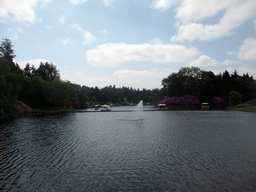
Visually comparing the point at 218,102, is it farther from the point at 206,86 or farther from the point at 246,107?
the point at 246,107

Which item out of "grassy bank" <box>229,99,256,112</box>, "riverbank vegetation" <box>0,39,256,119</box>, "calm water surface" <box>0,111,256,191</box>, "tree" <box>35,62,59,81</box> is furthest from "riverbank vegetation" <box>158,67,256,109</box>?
"calm water surface" <box>0,111,256,191</box>

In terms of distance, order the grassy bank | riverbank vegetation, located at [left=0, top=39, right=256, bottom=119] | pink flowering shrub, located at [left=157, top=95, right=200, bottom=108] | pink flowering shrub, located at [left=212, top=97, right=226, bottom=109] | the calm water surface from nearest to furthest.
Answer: the calm water surface → the grassy bank → riverbank vegetation, located at [left=0, top=39, right=256, bottom=119] → pink flowering shrub, located at [left=157, top=95, right=200, bottom=108] → pink flowering shrub, located at [left=212, top=97, right=226, bottom=109]

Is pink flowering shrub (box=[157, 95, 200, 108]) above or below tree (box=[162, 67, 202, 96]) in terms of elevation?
below

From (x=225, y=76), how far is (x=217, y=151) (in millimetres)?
93671

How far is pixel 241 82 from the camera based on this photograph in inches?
3701

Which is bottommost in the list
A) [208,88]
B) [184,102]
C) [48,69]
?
[184,102]

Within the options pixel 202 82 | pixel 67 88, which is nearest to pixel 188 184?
pixel 67 88

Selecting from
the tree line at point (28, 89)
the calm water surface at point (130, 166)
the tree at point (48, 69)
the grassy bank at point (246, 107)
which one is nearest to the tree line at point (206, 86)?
the grassy bank at point (246, 107)

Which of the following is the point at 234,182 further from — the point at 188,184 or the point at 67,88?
the point at 67,88

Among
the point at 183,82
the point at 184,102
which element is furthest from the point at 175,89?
the point at 184,102

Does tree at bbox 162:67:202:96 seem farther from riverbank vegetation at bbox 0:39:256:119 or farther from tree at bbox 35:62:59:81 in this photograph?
tree at bbox 35:62:59:81

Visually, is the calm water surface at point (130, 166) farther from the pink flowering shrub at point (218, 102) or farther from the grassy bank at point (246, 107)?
the pink flowering shrub at point (218, 102)

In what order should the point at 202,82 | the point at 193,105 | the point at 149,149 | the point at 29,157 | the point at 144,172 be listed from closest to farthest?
the point at 144,172
the point at 29,157
the point at 149,149
the point at 193,105
the point at 202,82

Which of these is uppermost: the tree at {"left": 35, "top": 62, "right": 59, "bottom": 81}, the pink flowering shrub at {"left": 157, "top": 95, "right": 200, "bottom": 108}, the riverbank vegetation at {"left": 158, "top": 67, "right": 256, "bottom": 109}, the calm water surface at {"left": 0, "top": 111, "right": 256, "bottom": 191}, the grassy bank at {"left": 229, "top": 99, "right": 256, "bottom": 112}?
the tree at {"left": 35, "top": 62, "right": 59, "bottom": 81}
